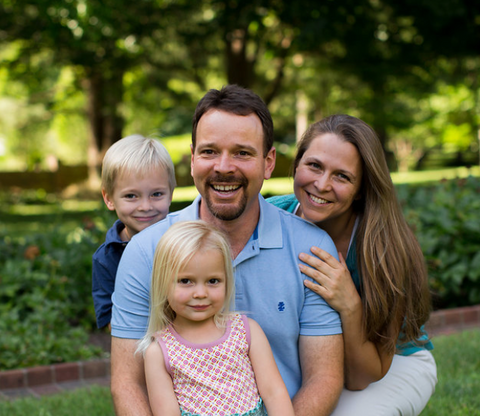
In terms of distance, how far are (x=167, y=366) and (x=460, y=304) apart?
513cm

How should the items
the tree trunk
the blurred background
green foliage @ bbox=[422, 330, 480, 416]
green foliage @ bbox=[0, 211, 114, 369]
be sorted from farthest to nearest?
the tree trunk < the blurred background < green foliage @ bbox=[0, 211, 114, 369] < green foliage @ bbox=[422, 330, 480, 416]

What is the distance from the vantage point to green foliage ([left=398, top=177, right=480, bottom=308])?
21.4ft

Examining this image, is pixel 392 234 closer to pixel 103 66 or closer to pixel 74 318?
pixel 74 318

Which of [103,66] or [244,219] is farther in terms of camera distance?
[103,66]

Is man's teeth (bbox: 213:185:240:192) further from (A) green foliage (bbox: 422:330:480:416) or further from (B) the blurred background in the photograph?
(A) green foliage (bbox: 422:330:480:416)

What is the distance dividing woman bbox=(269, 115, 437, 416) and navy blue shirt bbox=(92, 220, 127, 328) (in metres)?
1.08

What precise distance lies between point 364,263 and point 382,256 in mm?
102

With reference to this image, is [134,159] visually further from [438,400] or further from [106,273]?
[438,400]

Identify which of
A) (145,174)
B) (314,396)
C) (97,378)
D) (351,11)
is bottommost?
(97,378)

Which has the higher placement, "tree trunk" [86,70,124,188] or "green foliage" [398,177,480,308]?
"tree trunk" [86,70,124,188]

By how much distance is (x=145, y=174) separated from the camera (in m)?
3.41

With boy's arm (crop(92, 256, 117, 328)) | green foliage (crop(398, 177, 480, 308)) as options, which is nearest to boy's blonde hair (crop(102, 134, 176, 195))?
boy's arm (crop(92, 256, 117, 328))

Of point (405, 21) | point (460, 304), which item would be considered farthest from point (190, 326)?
point (405, 21)

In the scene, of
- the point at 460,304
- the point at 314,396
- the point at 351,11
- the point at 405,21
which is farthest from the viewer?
the point at 405,21
